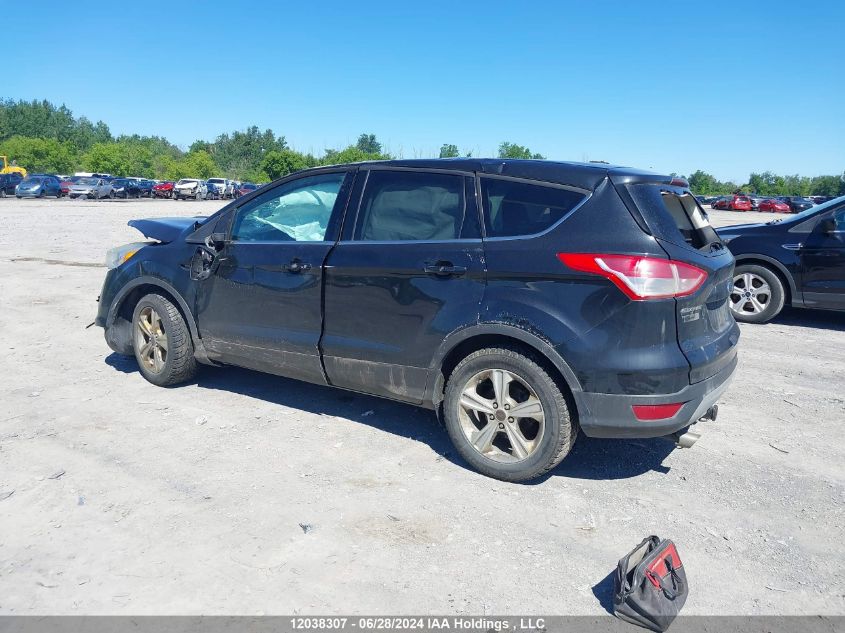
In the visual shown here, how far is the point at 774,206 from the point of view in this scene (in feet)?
200

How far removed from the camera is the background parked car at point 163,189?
55312 mm

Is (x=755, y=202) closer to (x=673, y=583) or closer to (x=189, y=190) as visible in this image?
(x=189, y=190)

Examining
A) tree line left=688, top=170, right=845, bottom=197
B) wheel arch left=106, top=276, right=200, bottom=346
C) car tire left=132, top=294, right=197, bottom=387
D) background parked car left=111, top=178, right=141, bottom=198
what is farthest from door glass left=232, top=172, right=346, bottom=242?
tree line left=688, top=170, right=845, bottom=197

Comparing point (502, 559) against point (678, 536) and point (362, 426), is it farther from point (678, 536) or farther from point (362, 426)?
point (362, 426)

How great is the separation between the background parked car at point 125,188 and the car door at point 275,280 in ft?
165

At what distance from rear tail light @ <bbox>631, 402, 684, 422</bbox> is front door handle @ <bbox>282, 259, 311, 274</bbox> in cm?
232

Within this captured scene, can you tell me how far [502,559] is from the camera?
314 centimetres

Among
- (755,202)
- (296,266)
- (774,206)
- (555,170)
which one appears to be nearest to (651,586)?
(555,170)

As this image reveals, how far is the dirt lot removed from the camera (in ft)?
9.47

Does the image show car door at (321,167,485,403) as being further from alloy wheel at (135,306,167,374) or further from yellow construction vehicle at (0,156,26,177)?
yellow construction vehicle at (0,156,26,177)

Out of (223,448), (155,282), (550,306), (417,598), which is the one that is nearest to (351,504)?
(417,598)

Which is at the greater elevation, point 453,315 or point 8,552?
point 453,315

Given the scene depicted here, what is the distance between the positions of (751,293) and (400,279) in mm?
6157

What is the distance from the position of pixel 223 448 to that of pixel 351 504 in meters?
1.16
